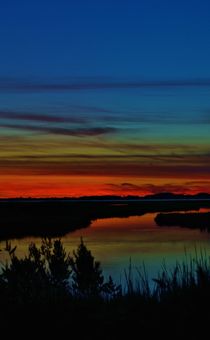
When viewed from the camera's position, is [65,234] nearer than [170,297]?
No

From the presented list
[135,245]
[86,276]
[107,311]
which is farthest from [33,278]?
[135,245]

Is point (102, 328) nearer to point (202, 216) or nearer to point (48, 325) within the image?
point (48, 325)

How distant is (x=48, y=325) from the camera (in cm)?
988

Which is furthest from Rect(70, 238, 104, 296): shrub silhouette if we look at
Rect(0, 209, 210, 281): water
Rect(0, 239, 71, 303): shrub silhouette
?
Rect(0, 209, 210, 281): water

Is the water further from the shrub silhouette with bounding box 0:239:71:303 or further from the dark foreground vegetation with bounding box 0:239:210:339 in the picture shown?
the dark foreground vegetation with bounding box 0:239:210:339

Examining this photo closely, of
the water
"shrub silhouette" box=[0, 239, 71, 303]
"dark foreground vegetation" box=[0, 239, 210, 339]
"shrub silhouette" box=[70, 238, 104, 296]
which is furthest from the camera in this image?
the water

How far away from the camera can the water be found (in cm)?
3275

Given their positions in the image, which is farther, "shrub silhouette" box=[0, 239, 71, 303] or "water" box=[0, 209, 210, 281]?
"water" box=[0, 209, 210, 281]

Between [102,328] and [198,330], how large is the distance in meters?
1.45

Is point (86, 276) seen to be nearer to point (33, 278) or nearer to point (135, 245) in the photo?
point (33, 278)

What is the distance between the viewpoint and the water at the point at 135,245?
32750mm

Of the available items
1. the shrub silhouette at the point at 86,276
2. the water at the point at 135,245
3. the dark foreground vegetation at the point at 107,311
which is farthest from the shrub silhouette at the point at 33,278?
the water at the point at 135,245

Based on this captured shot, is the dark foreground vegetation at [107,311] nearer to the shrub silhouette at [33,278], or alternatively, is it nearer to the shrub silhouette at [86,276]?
the shrub silhouette at [33,278]

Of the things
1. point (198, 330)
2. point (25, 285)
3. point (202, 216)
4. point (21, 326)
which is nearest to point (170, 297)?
point (198, 330)
